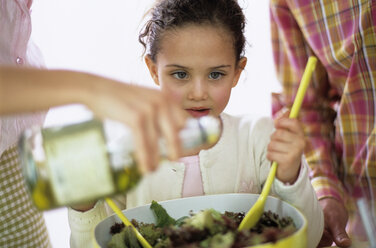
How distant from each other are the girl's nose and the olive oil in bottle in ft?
1.54

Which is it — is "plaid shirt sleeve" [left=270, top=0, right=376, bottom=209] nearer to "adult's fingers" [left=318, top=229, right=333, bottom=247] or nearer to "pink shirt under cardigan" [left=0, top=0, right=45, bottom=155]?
"adult's fingers" [left=318, top=229, right=333, bottom=247]

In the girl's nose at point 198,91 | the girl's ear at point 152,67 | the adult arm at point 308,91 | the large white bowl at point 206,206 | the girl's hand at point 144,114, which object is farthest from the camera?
the adult arm at point 308,91

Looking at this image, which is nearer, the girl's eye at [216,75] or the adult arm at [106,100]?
the adult arm at [106,100]

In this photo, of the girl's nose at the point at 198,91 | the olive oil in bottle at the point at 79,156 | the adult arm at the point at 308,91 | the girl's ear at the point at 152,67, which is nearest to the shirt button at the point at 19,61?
the girl's ear at the point at 152,67

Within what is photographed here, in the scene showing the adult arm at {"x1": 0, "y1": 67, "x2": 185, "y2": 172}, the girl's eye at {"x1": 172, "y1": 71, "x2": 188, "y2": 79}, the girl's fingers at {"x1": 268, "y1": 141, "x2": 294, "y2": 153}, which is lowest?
the girl's fingers at {"x1": 268, "y1": 141, "x2": 294, "y2": 153}

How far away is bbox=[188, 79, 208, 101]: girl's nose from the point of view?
95 cm

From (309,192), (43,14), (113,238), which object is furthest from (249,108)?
(113,238)

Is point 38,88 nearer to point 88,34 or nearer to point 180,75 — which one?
point 180,75

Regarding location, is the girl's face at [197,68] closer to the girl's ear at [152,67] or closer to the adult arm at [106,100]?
the girl's ear at [152,67]

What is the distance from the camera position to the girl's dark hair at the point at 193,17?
104 centimetres

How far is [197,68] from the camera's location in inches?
37.9

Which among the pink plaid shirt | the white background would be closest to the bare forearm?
the pink plaid shirt

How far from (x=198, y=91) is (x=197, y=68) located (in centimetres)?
5

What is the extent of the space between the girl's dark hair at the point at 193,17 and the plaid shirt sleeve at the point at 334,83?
23cm
